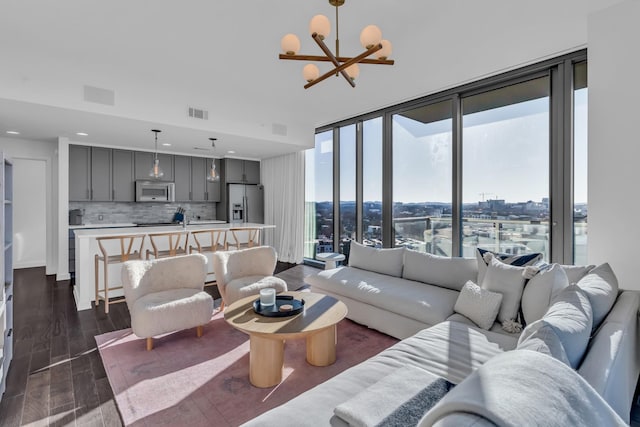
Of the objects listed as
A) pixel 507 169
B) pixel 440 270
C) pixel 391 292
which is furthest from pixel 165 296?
pixel 507 169

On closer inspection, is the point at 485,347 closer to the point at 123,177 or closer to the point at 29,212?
the point at 123,177

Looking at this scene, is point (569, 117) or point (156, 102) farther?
point (156, 102)

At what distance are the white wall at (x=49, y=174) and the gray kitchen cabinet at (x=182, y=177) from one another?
6.61 feet

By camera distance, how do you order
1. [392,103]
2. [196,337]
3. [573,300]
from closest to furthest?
[573,300], [196,337], [392,103]

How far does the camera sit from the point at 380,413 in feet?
3.87

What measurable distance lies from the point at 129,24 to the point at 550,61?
3.99 meters

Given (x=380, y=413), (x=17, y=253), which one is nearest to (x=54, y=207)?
(x=17, y=253)

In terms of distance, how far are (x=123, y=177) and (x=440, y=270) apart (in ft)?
19.7

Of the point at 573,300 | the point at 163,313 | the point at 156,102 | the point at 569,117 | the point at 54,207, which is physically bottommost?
the point at 163,313

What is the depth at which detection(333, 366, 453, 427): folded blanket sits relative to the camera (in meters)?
1.16

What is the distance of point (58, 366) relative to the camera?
2.57 metres

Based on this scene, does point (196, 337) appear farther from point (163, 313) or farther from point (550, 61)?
point (550, 61)

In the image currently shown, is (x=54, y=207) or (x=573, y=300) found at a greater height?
(x=54, y=207)

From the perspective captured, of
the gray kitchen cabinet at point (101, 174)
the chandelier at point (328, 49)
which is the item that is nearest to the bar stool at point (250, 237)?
the gray kitchen cabinet at point (101, 174)
